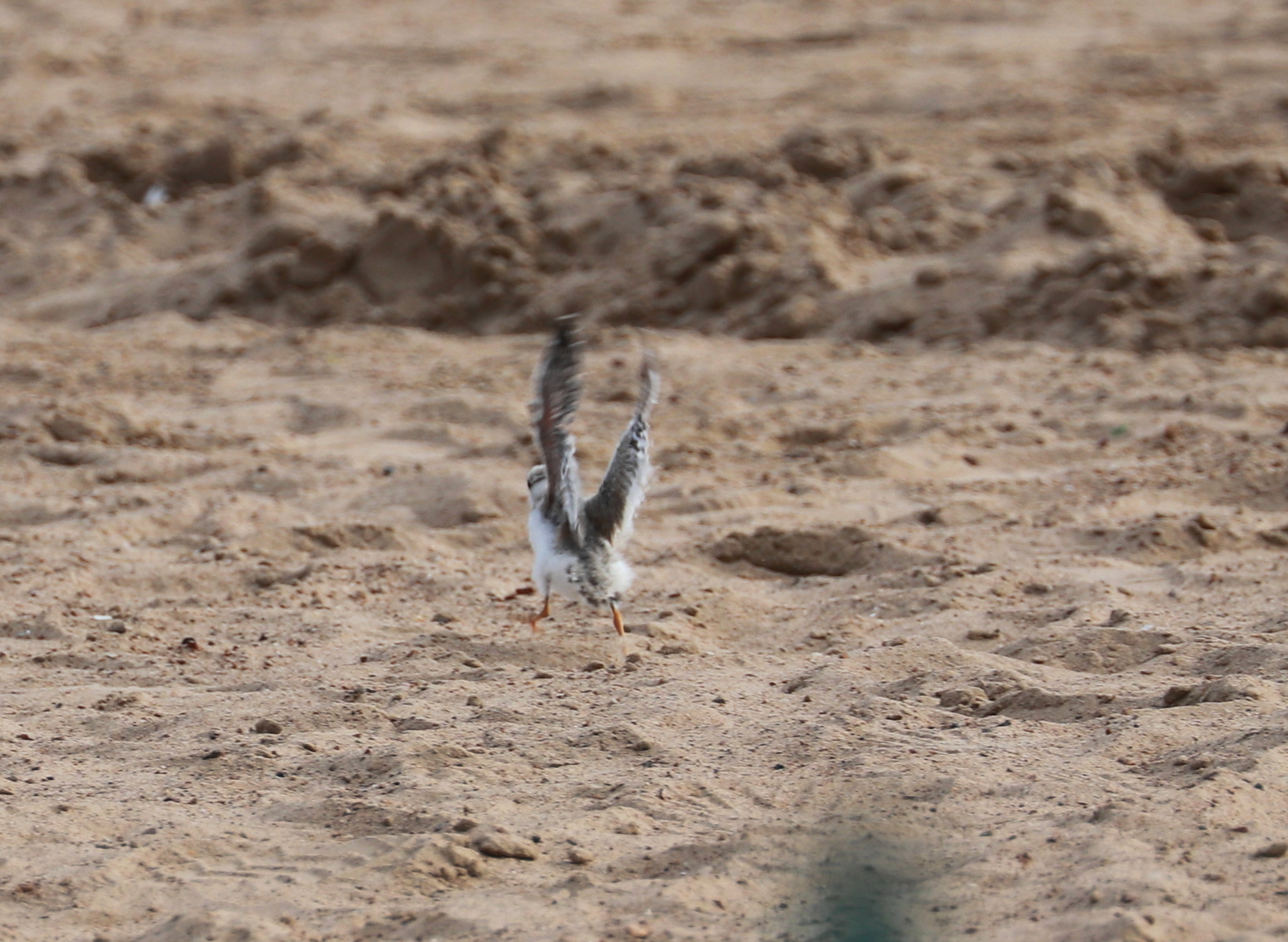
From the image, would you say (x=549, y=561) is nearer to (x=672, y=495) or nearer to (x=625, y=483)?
(x=625, y=483)

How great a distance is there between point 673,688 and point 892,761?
2.86 ft

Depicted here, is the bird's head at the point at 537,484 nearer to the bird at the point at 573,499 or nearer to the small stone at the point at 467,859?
the bird at the point at 573,499

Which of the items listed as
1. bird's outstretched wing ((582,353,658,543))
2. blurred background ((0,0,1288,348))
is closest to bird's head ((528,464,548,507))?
bird's outstretched wing ((582,353,658,543))

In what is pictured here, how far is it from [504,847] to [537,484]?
179 centimetres

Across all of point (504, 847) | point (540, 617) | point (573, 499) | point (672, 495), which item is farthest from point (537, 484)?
point (504, 847)

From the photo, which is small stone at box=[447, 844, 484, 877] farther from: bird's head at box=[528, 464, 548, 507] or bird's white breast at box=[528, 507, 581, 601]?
bird's head at box=[528, 464, 548, 507]

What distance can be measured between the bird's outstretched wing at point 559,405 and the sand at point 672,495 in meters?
0.61

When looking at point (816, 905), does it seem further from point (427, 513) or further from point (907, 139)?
point (907, 139)

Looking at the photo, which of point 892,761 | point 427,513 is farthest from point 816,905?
point 427,513

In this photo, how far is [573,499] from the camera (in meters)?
4.93

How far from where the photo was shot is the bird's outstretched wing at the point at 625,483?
5.06 metres

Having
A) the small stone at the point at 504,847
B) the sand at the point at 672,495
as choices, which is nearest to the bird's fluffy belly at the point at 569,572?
the sand at the point at 672,495

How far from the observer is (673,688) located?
4652 mm

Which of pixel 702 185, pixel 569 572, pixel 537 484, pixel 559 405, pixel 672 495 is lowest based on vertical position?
pixel 672 495
